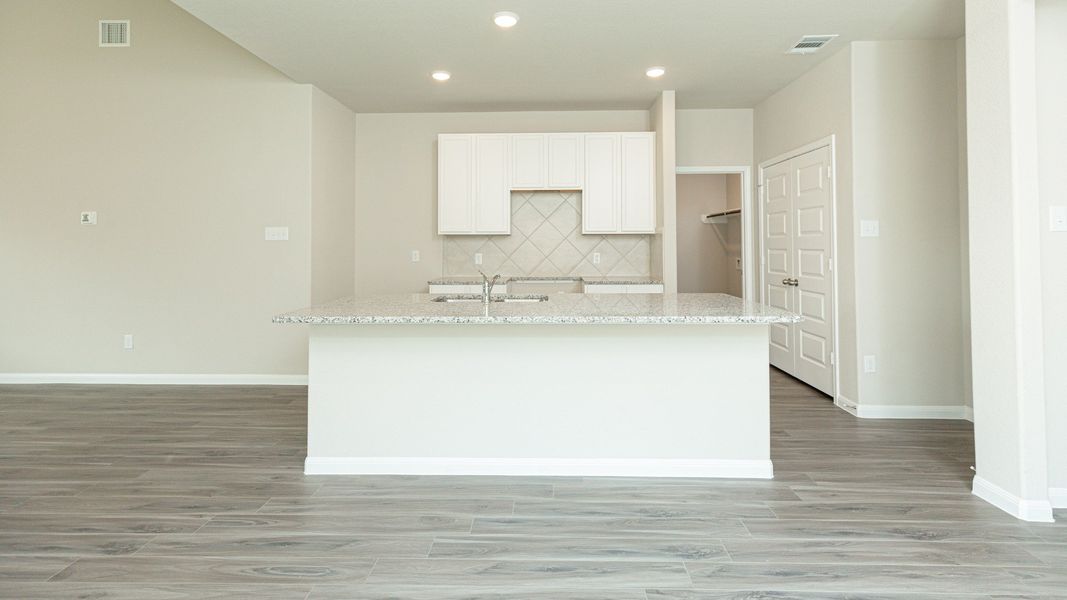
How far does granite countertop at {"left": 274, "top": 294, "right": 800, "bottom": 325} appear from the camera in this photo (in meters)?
2.57

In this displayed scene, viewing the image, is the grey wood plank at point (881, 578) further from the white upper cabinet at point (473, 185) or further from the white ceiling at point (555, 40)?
the white upper cabinet at point (473, 185)

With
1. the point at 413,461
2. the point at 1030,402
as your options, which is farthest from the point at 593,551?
the point at 1030,402

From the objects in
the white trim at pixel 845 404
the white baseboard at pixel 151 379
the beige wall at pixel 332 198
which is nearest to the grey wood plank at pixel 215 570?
the white baseboard at pixel 151 379

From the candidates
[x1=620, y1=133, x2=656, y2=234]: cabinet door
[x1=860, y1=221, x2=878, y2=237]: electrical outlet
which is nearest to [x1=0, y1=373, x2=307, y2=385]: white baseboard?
[x1=620, y1=133, x2=656, y2=234]: cabinet door

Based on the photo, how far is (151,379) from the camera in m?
5.09

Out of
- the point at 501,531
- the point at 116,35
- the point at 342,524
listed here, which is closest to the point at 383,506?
the point at 342,524

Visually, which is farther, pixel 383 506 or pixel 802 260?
pixel 802 260

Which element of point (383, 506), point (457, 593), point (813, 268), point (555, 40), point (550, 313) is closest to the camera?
point (457, 593)

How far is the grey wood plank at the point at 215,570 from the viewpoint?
197 centimetres

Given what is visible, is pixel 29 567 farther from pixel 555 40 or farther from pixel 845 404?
pixel 845 404

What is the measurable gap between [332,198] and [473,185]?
1211mm

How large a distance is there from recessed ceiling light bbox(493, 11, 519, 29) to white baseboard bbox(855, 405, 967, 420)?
3.22 m

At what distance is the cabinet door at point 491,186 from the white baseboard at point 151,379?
2027 millimetres

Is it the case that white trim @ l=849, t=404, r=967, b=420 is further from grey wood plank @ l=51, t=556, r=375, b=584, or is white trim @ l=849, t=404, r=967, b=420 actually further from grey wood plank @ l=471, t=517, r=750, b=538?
grey wood plank @ l=51, t=556, r=375, b=584
